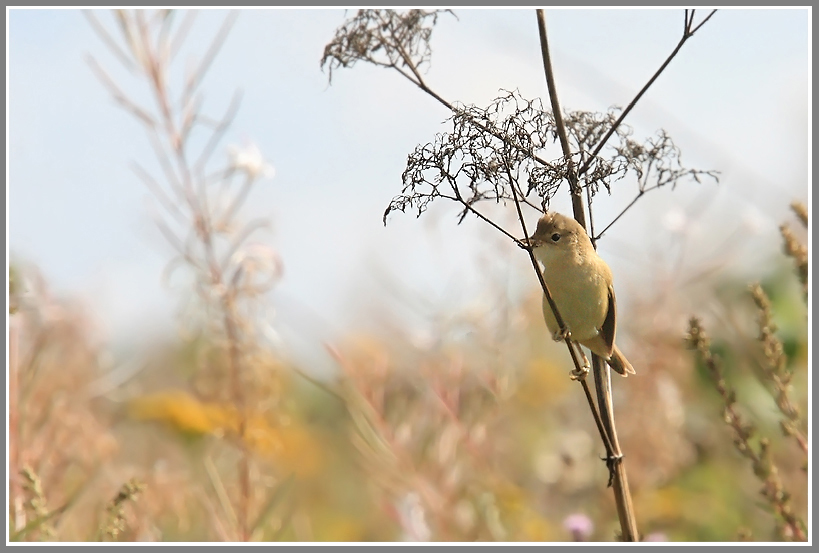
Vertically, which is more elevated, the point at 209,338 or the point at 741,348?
the point at 741,348

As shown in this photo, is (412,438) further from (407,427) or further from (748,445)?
(748,445)

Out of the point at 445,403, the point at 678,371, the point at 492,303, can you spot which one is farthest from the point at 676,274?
the point at 445,403

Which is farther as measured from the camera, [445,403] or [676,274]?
[676,274]

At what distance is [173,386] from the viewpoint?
7.58 feet

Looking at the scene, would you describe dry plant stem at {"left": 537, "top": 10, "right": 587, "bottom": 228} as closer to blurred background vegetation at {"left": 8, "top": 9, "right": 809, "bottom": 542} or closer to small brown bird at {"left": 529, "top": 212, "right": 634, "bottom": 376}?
small brown bird at {"left": 529, "top": 212, "right": 634, "bottom": 376}

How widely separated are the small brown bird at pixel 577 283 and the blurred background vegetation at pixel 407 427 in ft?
0.37

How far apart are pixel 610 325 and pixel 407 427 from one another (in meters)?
0.66

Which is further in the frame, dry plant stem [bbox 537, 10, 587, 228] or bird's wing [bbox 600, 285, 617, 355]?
bird's wing [bbox 600, 285, 617, 355]

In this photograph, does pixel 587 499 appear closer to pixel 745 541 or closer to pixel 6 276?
pixel 745 541

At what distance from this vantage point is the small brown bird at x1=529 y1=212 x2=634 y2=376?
92cm

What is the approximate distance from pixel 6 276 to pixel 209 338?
0.39 meters

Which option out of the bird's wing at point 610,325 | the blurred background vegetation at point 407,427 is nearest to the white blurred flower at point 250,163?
the blurred background vegetation at point 407,427

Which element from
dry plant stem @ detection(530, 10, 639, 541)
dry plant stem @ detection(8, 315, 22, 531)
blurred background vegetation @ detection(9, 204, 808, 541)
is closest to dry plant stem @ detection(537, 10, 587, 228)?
dry plant stem @ detection(530, 10, 639, 541)

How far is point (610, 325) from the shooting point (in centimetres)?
95
